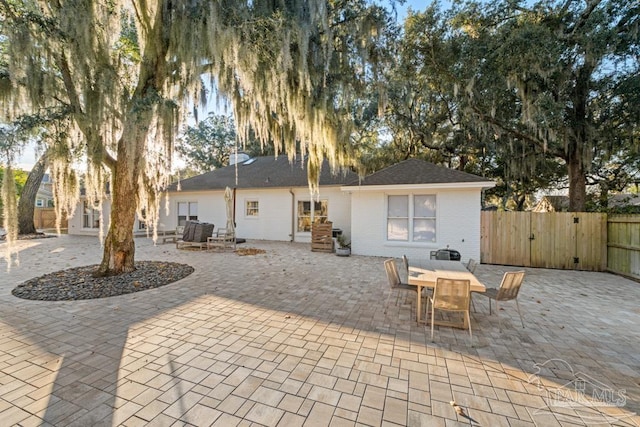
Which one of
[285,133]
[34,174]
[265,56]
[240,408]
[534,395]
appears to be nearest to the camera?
[240,408]

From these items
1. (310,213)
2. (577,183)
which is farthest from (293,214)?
(577,183)

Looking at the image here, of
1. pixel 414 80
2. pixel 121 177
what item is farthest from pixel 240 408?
pixel 414 80

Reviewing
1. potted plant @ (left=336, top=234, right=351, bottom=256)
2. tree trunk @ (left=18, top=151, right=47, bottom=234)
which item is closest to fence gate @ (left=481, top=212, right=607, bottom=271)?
potted plant @ (left=336, top=234, right=351, bottom=256)

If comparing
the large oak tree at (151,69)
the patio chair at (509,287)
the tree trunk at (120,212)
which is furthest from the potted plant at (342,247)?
the tree trunk at (120,212)

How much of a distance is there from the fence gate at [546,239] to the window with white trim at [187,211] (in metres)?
13.9

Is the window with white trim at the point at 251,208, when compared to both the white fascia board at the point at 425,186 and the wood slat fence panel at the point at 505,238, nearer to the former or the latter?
the white fascia board at the point at 425,186

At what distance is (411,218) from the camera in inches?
357

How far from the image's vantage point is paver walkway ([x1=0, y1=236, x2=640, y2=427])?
216cm

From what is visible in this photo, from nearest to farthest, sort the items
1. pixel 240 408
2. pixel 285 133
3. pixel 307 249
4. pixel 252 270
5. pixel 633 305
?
1. pixel 240 408
2. pixel 633 305
3. pixel 252 270
4. pixel 285 133
5. pixel 307 249

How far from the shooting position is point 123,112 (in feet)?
16.5

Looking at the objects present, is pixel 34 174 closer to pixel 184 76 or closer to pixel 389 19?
pixel 184 76

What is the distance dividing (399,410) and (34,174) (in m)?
20.8

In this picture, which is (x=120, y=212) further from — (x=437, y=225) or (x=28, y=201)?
(x=28, y=201)

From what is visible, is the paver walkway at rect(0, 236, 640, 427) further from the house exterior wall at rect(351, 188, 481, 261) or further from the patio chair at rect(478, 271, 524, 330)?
the house exterior wall at rect(351, 188, 481, 261)
